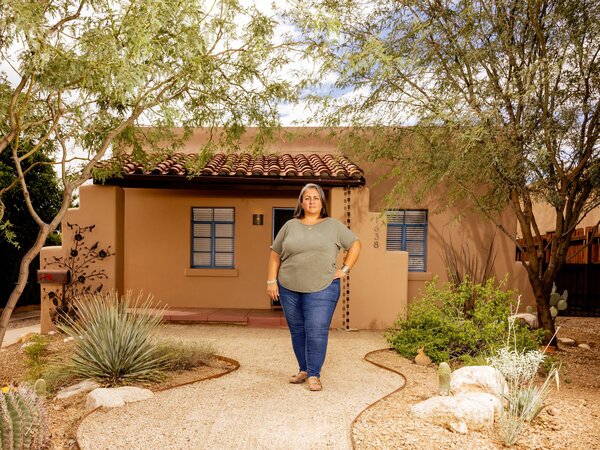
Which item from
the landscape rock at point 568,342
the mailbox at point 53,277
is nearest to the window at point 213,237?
the mailbox at point 53,277

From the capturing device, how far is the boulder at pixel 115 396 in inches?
185

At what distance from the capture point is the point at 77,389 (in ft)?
17.5

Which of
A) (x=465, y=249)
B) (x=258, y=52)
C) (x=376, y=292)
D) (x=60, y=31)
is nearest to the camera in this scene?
(x=60, y=31)

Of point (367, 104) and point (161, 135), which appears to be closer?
point (161, 135)

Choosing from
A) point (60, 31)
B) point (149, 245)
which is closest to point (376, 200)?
point (149, 245)

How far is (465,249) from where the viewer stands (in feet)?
34.6

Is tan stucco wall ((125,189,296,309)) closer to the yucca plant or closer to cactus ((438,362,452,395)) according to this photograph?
the yucca plant

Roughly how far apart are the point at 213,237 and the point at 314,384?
21.2 ft

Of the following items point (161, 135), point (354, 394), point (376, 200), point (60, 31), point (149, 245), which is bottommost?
point (354, 394)

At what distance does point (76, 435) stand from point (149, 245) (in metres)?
7.24

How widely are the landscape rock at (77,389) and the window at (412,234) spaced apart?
6722mm

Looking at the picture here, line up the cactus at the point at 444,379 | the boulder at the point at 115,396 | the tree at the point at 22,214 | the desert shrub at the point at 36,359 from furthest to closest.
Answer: the tree at the point at 22,214 < the desert shrub at the point at 36,359 < the cactus at the point at 444,379 < the boulder at the point at 115,396

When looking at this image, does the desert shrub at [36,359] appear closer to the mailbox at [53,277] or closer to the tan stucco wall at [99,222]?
the mailbox at [53,277]

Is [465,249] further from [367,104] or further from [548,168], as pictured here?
[367,104]
